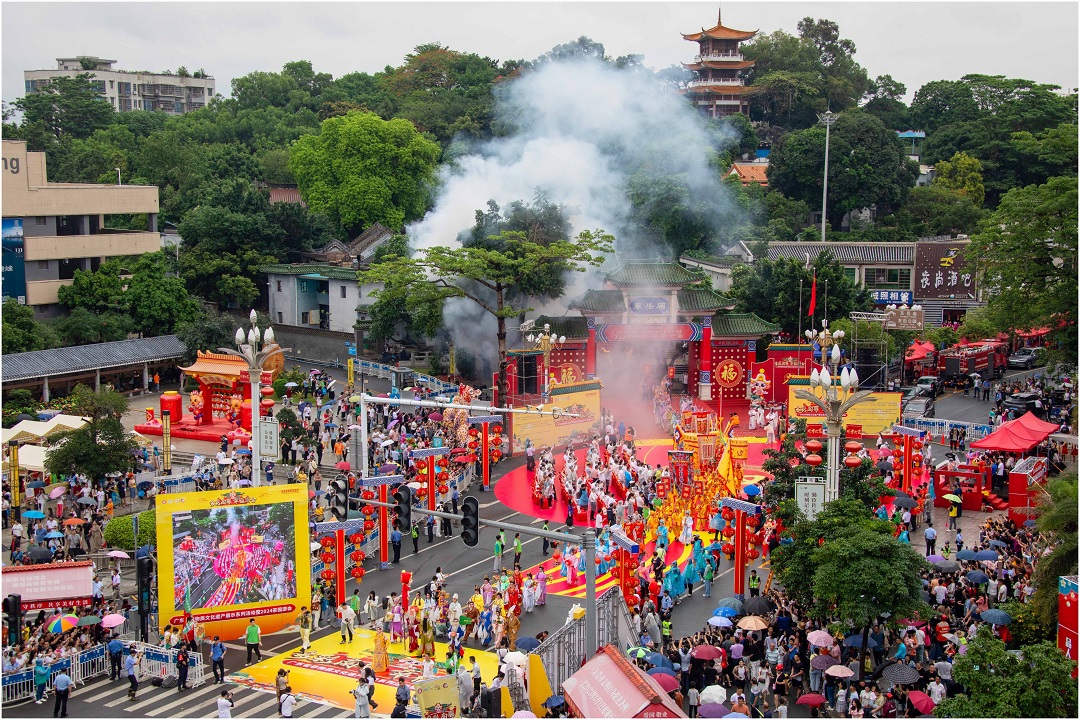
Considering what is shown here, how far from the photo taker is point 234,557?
28.8m

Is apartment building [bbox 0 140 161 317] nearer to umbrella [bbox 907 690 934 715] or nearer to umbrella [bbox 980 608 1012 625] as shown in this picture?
umbrella [bbox 980 608 1012 625]

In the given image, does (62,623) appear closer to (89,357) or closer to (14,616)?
(14,616)

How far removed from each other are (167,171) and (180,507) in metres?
60.7

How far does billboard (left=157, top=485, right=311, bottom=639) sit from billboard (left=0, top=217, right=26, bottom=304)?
35748mm

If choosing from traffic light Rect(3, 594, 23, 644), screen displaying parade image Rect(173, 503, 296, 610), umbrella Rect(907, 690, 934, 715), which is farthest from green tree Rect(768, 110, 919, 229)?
traffic light Rect(3, 594, 23, 644)

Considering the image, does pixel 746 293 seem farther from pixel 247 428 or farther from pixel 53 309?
pixel 53 309

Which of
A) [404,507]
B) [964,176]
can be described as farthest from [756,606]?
[964,176]

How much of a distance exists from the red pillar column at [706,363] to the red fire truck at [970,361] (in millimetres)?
10971

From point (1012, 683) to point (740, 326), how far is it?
3574 cm

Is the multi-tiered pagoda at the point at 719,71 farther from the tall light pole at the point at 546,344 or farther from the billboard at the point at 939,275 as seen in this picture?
the tall light pole at the point at 546,344

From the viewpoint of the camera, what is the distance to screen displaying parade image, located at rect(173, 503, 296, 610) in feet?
92.8

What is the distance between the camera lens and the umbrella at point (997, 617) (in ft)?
80.9

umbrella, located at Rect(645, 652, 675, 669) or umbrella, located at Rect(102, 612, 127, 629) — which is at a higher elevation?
umbrella, located at Rect(102, 612, 127, 629)

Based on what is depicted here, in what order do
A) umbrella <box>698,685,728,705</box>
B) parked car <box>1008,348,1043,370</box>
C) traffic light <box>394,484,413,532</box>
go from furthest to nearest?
1. parked car <box>1008,348,1043,370</box>
2. traffic light <box>394,484,413,532</box>
3. umbrella <box>698,685,728,705</box>
